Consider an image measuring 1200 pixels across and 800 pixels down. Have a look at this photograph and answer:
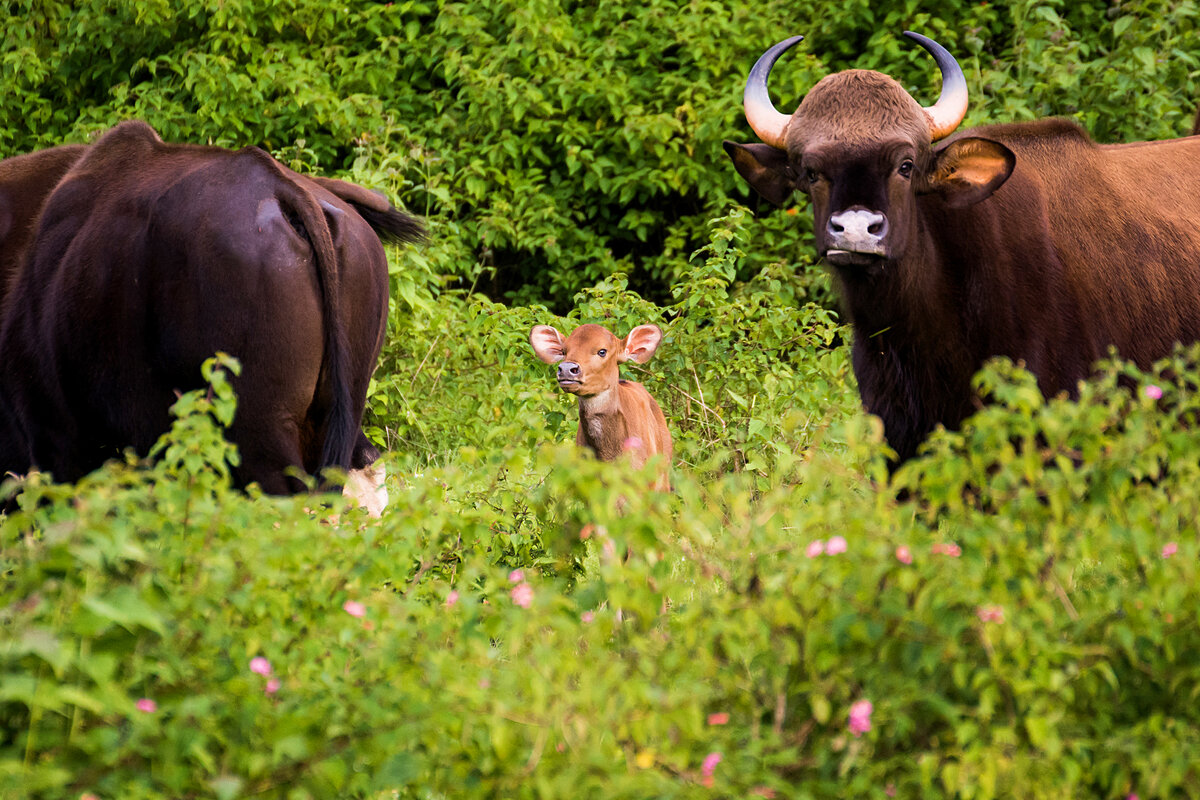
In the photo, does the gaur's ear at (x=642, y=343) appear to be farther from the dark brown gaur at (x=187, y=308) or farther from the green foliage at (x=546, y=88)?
the green foliage at (x=546, y=88)

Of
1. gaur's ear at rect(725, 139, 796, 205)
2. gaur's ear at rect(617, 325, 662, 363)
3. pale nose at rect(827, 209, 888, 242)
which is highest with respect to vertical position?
pale nose at rect(827, 209, 888, 242)

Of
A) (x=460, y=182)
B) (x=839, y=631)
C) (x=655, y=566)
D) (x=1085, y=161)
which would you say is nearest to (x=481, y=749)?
(x=655, y=566)

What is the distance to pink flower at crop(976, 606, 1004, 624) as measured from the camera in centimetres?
234

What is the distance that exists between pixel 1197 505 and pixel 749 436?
140 inches

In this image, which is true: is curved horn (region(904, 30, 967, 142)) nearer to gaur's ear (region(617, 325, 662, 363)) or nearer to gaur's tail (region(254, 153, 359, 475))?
gaur's ear (region(617, 325, 662, 363))

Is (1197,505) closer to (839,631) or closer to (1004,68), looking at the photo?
(839,631)

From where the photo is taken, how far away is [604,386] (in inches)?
215

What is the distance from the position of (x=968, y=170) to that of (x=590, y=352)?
Answer: 5.63ft

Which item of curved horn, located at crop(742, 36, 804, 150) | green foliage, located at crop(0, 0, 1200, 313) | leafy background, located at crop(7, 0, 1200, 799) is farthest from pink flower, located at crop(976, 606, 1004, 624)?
green foliage, located at crop(0, 0, 1200, 313)

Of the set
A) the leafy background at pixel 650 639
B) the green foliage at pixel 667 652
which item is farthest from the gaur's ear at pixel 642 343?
the green foliage at pixel 667 652

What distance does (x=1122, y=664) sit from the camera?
2.59 metres

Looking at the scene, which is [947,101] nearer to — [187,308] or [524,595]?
[187,308]

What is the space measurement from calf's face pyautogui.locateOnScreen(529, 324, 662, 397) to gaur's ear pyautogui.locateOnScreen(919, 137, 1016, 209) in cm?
152

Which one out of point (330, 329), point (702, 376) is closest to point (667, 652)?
point (330, 329)
